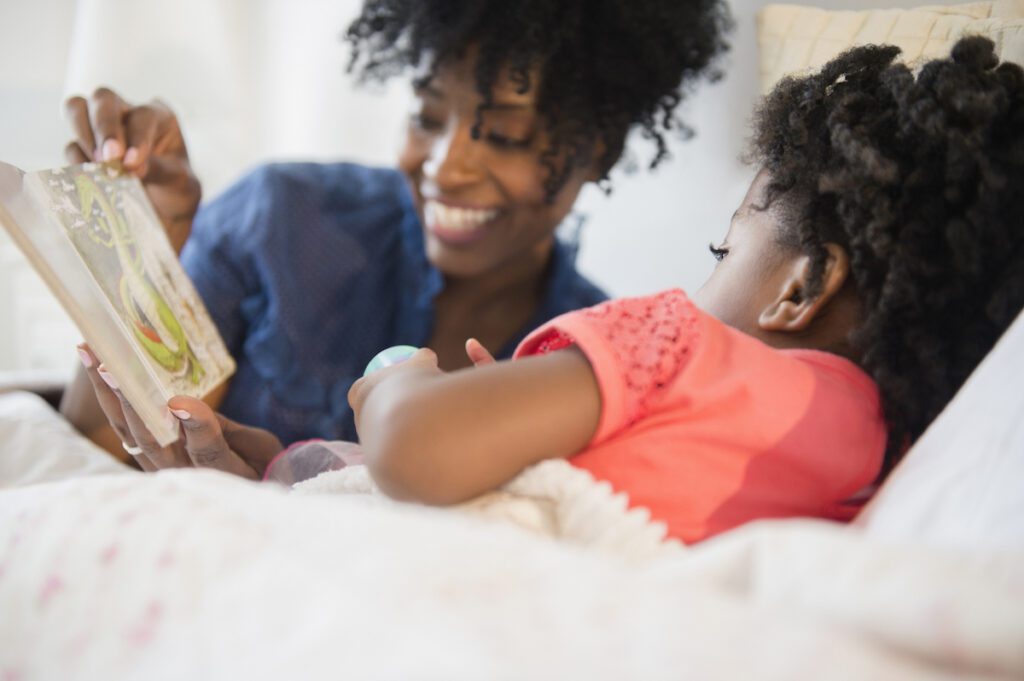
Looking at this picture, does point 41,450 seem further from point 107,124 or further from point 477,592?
point 477,592

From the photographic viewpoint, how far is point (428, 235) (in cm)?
129

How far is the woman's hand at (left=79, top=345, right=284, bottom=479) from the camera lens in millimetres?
761

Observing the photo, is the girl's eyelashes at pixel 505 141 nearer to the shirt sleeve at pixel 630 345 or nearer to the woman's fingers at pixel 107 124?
the woman's fingers at pixel 107 124

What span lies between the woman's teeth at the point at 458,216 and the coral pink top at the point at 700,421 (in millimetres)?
631

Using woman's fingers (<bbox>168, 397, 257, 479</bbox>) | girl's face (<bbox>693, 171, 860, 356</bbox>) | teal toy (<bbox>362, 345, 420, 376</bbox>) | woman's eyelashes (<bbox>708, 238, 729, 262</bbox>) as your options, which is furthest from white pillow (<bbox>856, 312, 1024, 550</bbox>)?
woman's fingers (<bbox>168, 397, 257, 479</bbox>)

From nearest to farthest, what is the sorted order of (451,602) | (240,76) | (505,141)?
(451,602)
(505,141)
(240,76)

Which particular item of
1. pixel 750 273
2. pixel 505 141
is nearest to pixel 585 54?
pixel 505 141

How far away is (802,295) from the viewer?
714mm

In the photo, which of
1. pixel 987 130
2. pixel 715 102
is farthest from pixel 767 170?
pixel 715 102

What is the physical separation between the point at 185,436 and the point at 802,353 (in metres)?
0.50

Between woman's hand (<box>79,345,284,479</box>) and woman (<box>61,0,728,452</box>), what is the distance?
0.81 feet

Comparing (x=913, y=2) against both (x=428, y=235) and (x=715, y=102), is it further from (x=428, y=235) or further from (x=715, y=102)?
(x=428, y=235)

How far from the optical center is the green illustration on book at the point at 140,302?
77cm

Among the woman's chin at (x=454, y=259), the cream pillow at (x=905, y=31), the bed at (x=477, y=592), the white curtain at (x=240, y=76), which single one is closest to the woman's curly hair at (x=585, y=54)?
the woman's chin at (x=454, y=259)
